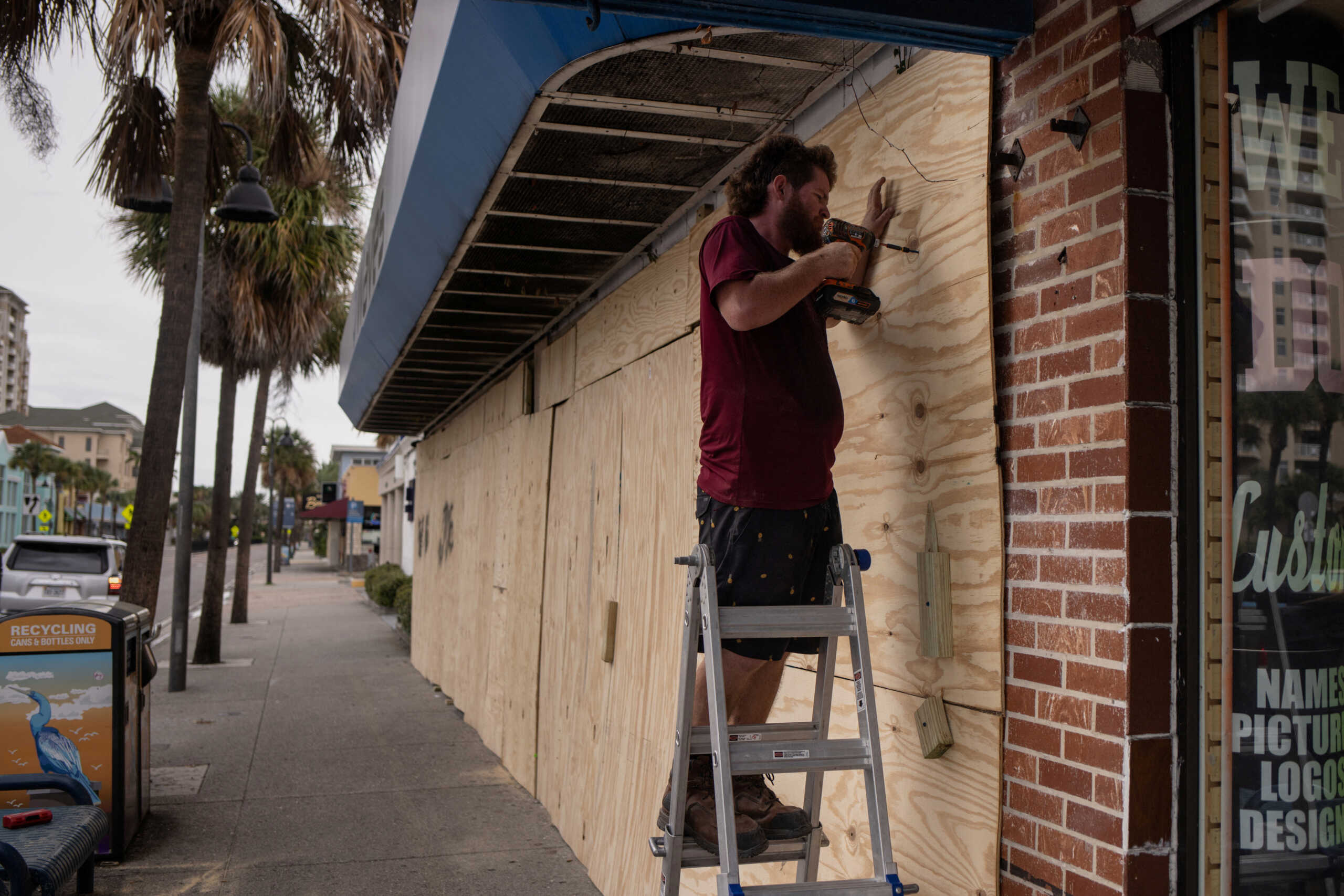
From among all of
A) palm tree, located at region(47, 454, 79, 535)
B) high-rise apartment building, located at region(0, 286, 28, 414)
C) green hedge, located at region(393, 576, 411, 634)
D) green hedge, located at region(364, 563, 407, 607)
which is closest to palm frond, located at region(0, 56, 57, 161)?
green hedge, located at region(393, 576, 411, 634)

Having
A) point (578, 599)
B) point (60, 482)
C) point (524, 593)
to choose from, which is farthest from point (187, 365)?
point (60, 482)

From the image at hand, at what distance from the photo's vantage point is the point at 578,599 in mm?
6574

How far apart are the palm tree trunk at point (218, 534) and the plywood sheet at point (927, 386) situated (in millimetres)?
13095

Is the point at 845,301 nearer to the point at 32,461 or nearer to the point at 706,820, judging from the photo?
the point at 706,820

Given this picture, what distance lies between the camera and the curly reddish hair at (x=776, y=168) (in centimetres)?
311

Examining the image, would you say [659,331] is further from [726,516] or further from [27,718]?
[27,718]

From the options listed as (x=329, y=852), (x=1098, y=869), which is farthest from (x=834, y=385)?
(x=329, y=852)

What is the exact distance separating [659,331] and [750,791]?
9.37 feet

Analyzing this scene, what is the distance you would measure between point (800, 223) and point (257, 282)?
16672 millimetres

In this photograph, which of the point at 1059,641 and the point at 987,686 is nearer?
the point at 1059,641

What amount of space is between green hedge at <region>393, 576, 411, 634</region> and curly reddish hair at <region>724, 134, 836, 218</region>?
15.8 m

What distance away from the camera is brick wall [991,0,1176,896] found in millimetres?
2246

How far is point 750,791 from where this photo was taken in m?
2.76

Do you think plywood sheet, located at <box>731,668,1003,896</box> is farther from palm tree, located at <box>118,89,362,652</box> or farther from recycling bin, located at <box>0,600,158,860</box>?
palm tree, located at <box>118,89,362,652</box>
